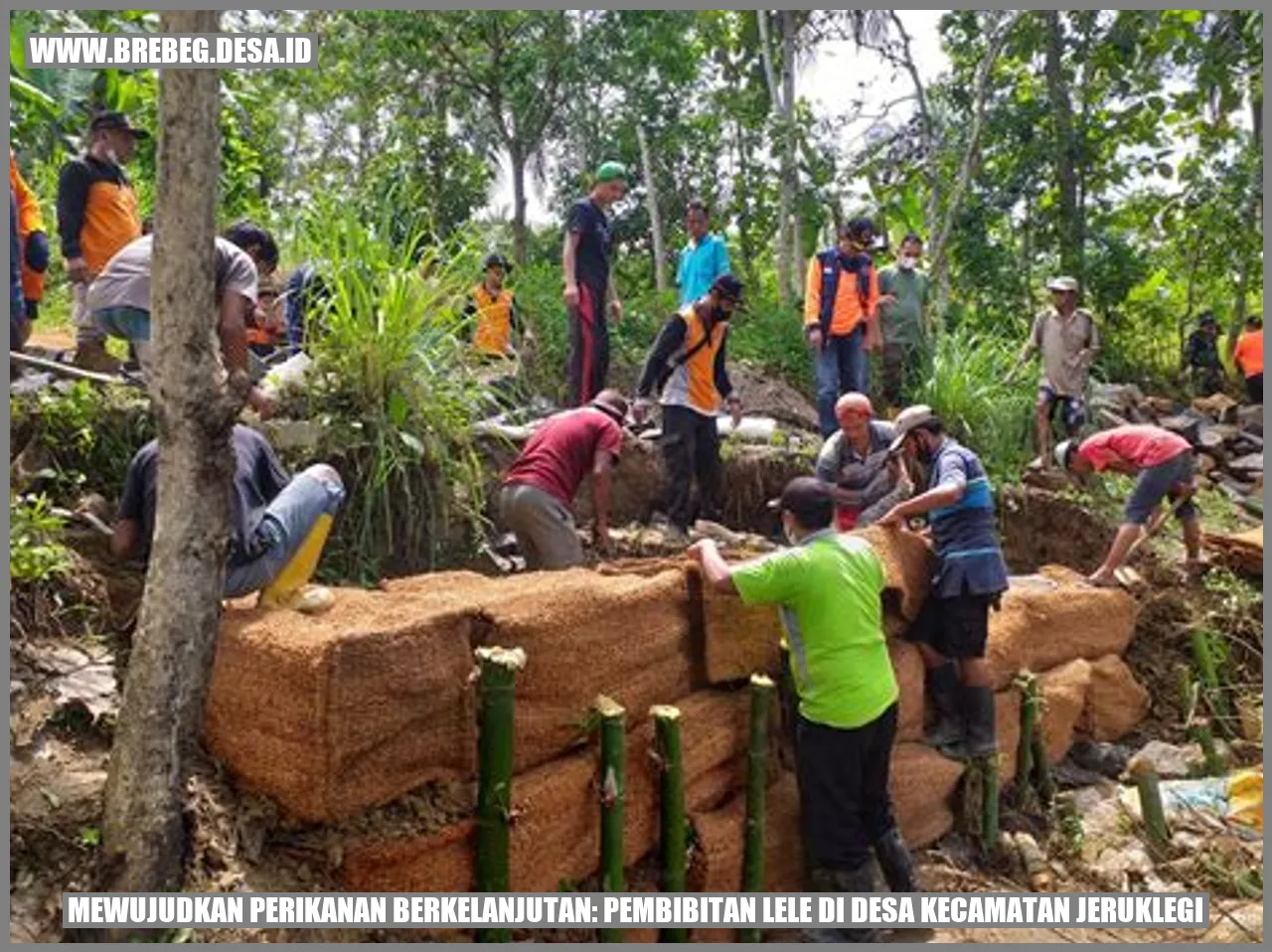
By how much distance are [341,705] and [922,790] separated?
302 centimetres

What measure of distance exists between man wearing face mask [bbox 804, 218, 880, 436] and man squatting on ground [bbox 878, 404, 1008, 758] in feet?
7.19

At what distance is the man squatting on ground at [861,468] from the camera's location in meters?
5.87

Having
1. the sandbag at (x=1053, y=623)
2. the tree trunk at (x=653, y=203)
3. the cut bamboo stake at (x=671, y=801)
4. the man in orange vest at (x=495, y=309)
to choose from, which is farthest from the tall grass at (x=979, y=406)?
the cut bamboo stake at (x=671, y=801)

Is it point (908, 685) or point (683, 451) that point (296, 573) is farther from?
point (683, 451)

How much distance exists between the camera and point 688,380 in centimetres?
639

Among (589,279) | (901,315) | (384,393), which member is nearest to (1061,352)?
(901,315)

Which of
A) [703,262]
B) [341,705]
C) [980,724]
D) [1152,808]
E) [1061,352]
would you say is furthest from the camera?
[1061,352]

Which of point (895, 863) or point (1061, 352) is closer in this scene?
point (895, 863)

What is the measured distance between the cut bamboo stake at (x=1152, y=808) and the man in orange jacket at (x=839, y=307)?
287 cm

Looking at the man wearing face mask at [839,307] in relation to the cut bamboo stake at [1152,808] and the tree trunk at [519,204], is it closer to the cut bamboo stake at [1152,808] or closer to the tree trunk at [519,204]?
the cut bamboo stake at [1152,808]
